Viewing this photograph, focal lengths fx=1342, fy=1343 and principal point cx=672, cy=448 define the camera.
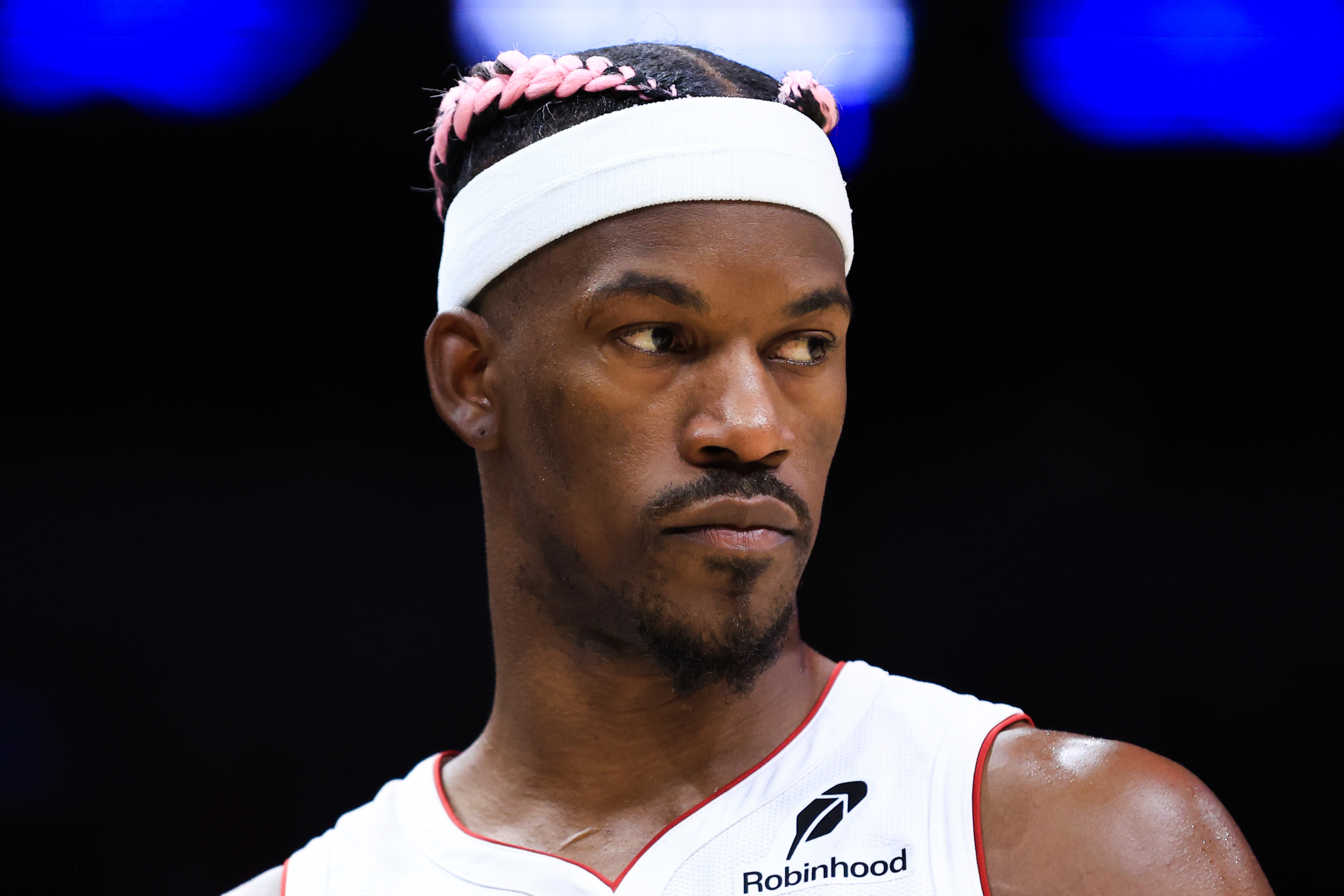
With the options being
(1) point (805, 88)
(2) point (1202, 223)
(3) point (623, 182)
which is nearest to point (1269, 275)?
(2) point (1202, 223)

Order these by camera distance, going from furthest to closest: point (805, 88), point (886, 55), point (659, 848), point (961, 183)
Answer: point (961, 183)
point (886, 55)
point (805, 88)
point (659, 848)

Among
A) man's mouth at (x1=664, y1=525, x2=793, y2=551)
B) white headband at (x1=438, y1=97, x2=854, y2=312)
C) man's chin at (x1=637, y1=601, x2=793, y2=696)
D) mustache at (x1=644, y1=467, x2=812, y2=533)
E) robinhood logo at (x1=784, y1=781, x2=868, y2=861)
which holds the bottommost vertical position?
robinhood logo at (x1=784, y1=781, x2=868, y2=861)

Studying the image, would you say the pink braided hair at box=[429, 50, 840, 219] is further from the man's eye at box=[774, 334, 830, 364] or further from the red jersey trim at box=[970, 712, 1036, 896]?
the red jersey trim at box=[970, 712, 1036, 896]

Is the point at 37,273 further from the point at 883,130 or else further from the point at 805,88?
the point at 805,88

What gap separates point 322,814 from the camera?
4.55 m

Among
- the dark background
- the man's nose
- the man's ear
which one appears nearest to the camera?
the man's nose

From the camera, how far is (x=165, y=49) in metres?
3.90

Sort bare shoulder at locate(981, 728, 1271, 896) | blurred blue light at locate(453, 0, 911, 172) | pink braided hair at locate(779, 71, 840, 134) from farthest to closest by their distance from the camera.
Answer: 1. blurred blue light at locate(453, 0, 911, 172)
2. pink braided hair at locate(779, 71, 840, 134)
3. bare shoulder at locate(981, 728, 1271, 896)

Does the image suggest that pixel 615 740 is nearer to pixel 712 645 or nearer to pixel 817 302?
pixel 712 645

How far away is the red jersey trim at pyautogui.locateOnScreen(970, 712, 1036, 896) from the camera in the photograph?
181 centimetres

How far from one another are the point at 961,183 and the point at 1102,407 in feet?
2.98

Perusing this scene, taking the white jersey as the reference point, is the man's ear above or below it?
above

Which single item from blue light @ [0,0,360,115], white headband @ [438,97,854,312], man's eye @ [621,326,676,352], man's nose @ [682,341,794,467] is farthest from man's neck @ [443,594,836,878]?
blue light @ [0,0,360,115]

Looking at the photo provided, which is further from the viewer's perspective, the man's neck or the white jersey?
the man's neck
